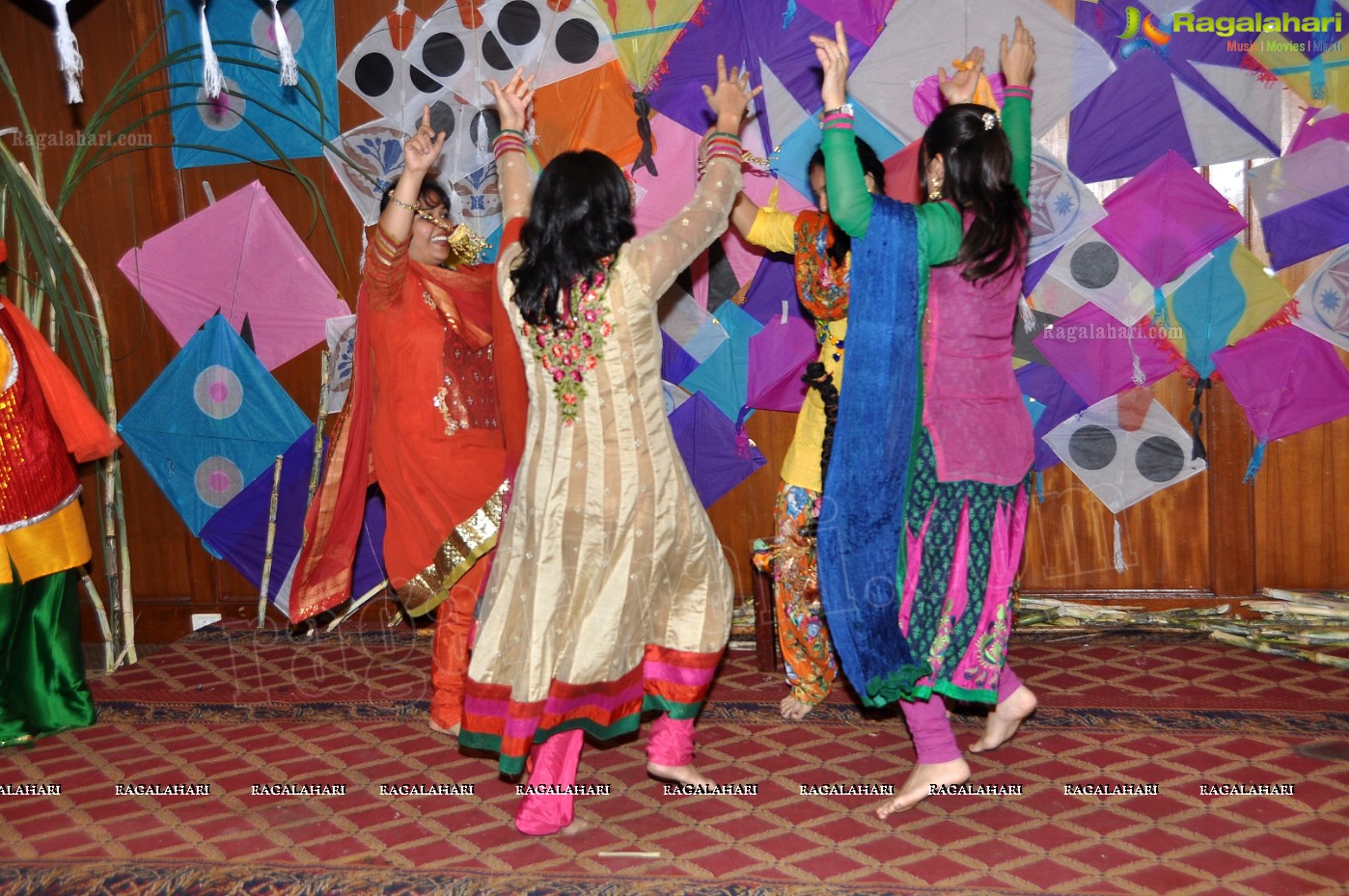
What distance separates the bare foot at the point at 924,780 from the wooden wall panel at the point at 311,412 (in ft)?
5.71

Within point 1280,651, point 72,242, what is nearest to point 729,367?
point 1280,651

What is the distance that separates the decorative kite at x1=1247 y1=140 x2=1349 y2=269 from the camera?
13.4 feet

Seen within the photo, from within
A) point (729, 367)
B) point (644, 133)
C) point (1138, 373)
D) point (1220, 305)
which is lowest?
point (1138, 373)

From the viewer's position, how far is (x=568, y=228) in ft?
8.46

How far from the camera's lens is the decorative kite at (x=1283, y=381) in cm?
419

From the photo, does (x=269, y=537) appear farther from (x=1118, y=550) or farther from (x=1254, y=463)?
(x=1254, y=463)

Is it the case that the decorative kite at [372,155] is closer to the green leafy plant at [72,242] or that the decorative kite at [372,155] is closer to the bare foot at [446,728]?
the green leafy plant at [72,242]

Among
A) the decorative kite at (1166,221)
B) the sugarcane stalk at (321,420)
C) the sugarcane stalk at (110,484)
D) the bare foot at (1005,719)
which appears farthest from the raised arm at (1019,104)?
the sugarcane stalk at (110,484)

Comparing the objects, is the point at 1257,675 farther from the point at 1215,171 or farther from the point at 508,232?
the point at 508,232

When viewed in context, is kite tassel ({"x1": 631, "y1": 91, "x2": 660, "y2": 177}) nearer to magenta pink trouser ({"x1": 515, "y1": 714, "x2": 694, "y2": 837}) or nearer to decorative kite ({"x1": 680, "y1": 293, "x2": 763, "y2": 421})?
decorative kite ({"x1": 680, "y1": 293, "x2": 763, "y2": 421})

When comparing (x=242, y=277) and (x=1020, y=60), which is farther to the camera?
(x=242, y=277)

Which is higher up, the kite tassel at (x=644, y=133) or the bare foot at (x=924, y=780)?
the kite tassel at (x=644, y=133)

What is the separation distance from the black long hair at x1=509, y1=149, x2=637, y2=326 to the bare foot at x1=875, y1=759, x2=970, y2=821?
1.38 metres

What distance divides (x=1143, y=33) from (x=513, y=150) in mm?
A: 2502
